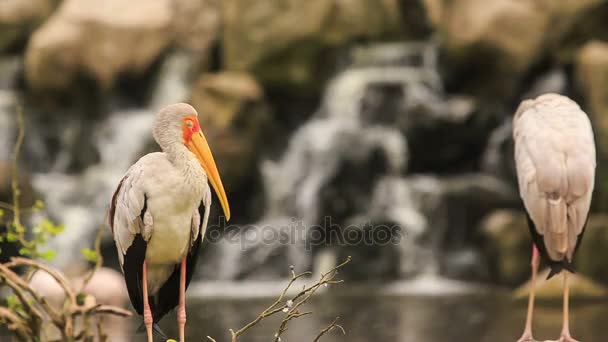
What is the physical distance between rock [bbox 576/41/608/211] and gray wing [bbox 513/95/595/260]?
754cm

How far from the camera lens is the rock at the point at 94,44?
16375mm

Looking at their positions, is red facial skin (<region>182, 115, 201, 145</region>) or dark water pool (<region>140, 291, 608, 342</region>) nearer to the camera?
red facial skin (<region>182, 115, 201, 145</region>)

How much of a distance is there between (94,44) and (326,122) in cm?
372

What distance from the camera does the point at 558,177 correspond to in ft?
20.1

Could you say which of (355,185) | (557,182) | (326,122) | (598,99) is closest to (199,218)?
(557,182)

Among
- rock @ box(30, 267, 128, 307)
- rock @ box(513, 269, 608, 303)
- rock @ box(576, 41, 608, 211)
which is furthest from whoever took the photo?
rock @ box(576, 41, 608, 211)

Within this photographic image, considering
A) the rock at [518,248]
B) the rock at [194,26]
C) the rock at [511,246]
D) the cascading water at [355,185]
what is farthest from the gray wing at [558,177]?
the rock at [194,26]

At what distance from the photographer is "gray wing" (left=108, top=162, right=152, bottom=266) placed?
5078 millimetres

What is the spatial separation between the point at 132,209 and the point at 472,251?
9.72m

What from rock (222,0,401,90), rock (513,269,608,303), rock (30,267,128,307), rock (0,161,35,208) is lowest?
rock (513,269,608,303)

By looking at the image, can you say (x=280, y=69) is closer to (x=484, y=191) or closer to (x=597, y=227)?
(x=484, y=191)

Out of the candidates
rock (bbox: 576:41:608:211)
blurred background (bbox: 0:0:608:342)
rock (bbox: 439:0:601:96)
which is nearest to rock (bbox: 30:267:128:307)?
blurred background (bbox: 0:0:608:342)

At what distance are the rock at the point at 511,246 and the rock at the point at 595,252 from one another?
641mm

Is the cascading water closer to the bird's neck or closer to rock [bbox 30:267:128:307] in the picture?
rock [bbox 30:267:128:307]
